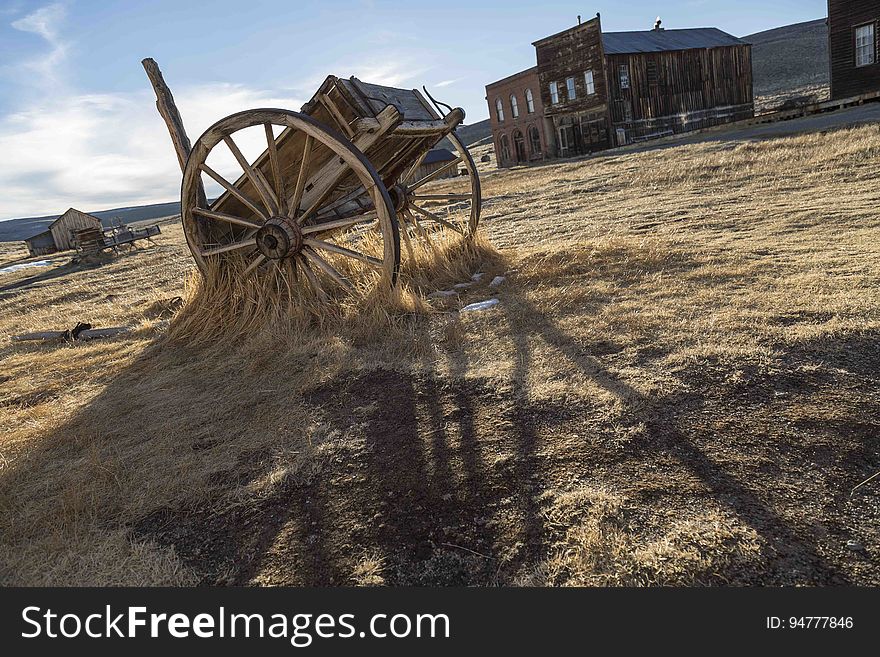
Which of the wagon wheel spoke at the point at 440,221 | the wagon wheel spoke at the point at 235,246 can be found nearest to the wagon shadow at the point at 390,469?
the wagon wheel spoke at the point at 235,246

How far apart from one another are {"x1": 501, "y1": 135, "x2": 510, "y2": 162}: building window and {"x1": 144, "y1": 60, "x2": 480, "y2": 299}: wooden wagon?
1235 inches

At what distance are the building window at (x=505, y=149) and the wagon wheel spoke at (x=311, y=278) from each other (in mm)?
32772

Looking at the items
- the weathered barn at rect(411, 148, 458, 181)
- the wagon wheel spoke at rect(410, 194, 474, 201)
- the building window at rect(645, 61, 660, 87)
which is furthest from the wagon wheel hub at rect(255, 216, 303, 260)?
the weathered barn at rect(411, 148, 458, 181)

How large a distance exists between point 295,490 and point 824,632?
196cm

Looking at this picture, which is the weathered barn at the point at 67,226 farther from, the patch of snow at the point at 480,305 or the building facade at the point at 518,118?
the patch of snow at the point at 480,305

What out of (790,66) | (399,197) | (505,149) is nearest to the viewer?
(399,197)

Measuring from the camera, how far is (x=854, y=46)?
811 inches

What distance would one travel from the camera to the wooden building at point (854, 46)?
65.4ft

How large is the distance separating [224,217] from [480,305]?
2.74 meters

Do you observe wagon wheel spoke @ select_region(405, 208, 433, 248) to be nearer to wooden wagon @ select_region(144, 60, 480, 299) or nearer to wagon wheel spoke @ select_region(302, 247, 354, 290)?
wooden wagon @ select_region(144, 60, 480, 299)

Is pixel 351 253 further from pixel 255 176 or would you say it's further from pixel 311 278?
pixel 255 176

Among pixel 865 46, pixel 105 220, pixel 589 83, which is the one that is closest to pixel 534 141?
pixel 589 83

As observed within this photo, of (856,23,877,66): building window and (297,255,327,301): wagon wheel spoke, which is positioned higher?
(856,23,877,66): building window

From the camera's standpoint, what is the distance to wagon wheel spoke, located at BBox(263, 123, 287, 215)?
4.96 m
